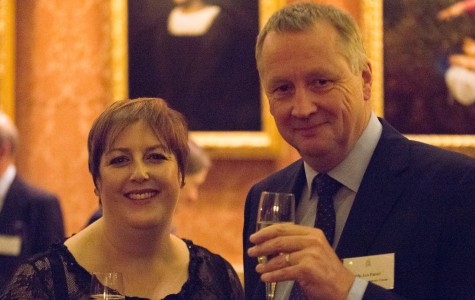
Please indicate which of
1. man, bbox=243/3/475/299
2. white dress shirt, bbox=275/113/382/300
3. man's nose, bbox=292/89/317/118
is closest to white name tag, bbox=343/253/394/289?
man, bbox=243/3/475/299

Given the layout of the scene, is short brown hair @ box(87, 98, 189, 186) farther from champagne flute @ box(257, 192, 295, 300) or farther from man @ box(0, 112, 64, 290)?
man @ box(0, 112, 64, 290)

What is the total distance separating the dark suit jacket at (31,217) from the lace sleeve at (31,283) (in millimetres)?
2684

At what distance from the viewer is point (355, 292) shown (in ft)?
7.98

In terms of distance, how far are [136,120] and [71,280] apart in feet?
1.97

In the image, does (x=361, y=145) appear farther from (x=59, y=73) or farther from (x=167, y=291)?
(x=59, y=73)

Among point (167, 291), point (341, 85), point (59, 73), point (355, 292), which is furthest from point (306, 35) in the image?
point (59, 73)

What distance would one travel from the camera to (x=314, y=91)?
2762mm

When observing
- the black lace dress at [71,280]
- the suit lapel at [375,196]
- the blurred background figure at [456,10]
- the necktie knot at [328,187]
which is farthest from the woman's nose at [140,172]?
the blurred background figure at [456,10]

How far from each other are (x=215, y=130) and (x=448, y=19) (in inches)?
69.0

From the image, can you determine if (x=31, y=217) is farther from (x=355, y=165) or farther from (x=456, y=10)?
(x=355, y=165)

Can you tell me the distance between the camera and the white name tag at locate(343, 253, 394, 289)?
265 cm

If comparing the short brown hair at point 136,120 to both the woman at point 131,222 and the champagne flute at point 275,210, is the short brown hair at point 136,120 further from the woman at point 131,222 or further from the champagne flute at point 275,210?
the champagne flute at point 275,210

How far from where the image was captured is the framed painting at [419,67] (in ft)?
19.0

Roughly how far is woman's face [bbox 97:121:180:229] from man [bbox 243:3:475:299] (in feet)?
1.53
